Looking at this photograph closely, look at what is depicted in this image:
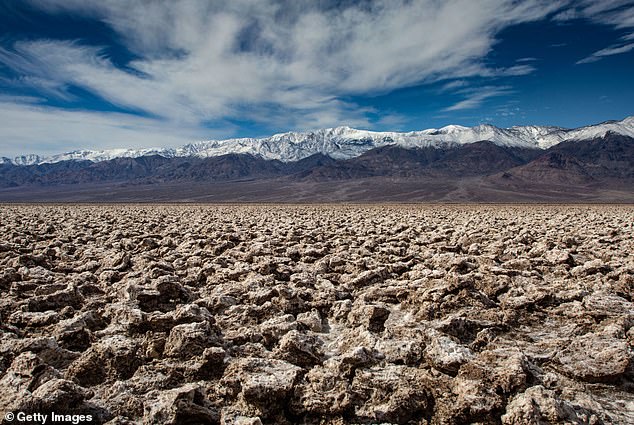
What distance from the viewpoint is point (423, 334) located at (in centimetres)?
372

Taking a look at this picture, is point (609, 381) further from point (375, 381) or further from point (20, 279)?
point (20, 279)

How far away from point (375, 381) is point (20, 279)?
222 inches

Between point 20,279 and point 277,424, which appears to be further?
point 20,279

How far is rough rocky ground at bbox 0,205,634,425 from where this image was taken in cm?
271

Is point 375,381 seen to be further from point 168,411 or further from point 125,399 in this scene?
point 125,399

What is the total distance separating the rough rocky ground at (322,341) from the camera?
2.71 m

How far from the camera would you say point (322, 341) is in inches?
151

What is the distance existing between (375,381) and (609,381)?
1.89 meters

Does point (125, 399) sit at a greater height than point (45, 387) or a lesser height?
lesser

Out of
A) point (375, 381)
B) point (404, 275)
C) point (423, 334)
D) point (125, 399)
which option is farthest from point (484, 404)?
point (404, 275)

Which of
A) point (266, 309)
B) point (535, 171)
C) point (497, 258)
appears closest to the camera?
point (266, 309)

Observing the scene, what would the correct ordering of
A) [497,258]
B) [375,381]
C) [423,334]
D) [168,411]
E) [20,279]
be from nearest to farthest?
1. [168,411]
2. [375,381]
3. [423,334]
4. [20,279]
5. [497,258]

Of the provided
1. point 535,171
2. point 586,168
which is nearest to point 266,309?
point 535,171

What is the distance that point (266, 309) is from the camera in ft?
15.1
